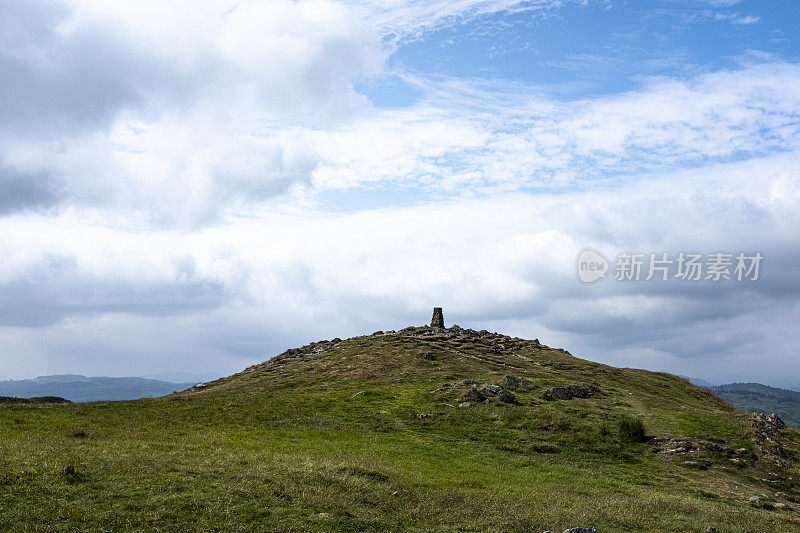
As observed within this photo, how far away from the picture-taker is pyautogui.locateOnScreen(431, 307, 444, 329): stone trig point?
107 metres

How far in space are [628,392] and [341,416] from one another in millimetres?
39958

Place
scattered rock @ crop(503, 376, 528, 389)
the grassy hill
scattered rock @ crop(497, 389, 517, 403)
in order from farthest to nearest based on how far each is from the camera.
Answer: scattered rock @ crop(503, 376, 528, 389), scattered rock @ crop(497, 389, 517, 403), the grassy hill

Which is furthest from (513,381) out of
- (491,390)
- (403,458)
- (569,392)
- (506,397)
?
(403,458)

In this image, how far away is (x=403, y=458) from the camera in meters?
37.4

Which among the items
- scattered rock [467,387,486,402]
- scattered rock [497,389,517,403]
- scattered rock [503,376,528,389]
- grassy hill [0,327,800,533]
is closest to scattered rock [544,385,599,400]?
grassy hill [0,327,800,533]

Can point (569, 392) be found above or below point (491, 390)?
below

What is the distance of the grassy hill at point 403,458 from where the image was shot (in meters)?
22.5

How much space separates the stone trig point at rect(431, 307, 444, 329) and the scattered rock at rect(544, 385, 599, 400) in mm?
44677

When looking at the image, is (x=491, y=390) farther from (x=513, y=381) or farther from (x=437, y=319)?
(x=437, y=319)

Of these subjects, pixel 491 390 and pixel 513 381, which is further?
pixel 513 381

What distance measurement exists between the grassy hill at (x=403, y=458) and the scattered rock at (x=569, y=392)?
0.32 m

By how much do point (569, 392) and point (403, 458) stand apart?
1184 inches

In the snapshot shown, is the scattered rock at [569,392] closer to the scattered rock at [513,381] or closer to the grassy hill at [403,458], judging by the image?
the grassy hill at [403,458]

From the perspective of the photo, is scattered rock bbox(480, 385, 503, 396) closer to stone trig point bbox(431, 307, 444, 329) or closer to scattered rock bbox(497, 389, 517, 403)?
scattered rock bbox(497, 389, 517, 403)
